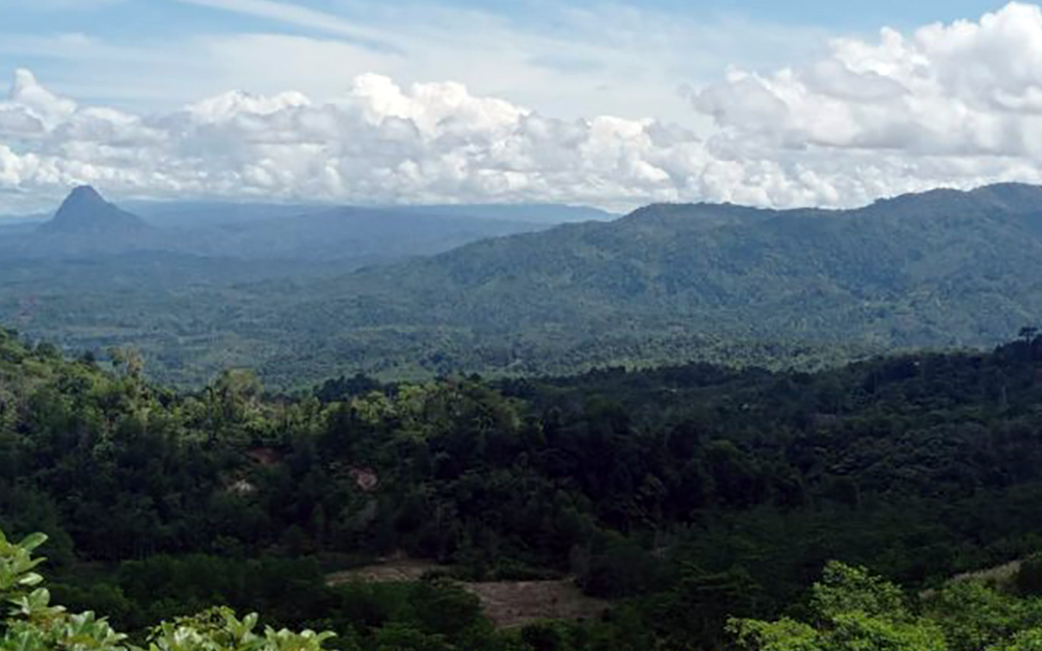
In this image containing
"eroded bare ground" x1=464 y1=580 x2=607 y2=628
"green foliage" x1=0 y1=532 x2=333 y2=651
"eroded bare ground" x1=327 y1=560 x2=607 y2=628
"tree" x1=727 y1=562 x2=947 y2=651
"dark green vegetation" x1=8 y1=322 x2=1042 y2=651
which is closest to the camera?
"green foliage" x1=0 y1=532 x2=333 y2=651

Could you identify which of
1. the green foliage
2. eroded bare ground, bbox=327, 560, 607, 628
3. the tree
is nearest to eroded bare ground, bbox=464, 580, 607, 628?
eroded bare ground, bbox=327, 560, 607, 628

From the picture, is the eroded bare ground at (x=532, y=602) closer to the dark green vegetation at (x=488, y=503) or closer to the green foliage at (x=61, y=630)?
the dark green vegetation at (x=488, y=503)

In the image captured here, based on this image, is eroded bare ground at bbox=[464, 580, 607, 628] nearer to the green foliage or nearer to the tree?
the tree

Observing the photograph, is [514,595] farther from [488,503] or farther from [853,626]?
[853,626]

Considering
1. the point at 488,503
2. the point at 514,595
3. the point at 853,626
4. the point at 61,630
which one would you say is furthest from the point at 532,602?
the point at 61,630

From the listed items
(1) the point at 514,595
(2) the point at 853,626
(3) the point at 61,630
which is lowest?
(1) the point at 514,595
